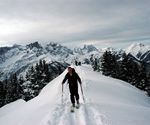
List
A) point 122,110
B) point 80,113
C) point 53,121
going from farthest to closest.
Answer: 1. point 122,110
2. point 80,113
3. point 53,121

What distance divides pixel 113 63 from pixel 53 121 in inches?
2220

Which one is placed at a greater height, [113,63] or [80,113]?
[80,113]

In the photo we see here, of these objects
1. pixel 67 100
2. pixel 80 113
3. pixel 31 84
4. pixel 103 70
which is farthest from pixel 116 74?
pixel 80 113

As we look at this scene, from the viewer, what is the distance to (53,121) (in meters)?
14.8

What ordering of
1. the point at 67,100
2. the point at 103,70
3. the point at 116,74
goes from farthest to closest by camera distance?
the point at 103,70 → the point at 116,74 → the point at 67,100

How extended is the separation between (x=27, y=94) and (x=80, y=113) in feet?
163

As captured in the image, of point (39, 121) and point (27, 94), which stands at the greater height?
Result: point (39, 121)

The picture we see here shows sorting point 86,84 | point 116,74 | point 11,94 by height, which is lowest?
point 11,94

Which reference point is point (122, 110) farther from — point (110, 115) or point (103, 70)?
point (103, 70)

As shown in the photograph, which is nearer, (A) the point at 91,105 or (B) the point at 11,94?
(A) the point at 91,105

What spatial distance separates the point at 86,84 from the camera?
98.3 feet

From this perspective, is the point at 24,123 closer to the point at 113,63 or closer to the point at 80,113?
the point at 80,113

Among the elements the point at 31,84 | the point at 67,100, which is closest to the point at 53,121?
the point at 67,100

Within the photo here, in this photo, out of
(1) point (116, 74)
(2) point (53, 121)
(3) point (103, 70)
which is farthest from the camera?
(3) point (103, 70)
